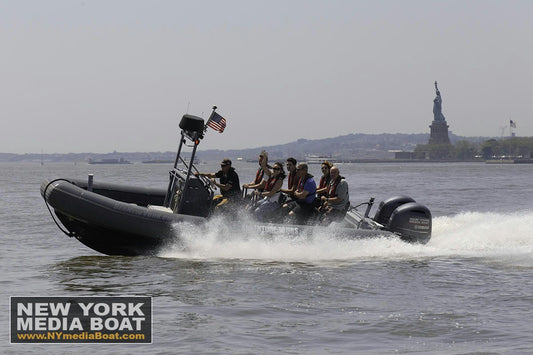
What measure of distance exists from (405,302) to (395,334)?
1.53 meters

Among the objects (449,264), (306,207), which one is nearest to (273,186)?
(306,207)

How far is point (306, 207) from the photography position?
40.2 ft

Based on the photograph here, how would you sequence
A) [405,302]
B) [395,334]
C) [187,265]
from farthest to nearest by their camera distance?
1. [187,265]
2. [405,302]
3. [395,334]

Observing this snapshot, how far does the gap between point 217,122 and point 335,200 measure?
6.90 feet

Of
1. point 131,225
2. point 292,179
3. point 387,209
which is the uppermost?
point 292,179

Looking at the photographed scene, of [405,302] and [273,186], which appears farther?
[273,186]

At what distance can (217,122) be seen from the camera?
12.3 m

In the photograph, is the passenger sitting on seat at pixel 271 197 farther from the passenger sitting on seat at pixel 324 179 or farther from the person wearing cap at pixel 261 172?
the passenger sitting on seat at pixel 324 179

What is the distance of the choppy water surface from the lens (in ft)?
24.0

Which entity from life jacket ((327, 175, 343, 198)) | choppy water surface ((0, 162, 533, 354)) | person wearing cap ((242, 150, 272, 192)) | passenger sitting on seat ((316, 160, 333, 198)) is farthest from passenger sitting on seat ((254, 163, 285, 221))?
life jacket ((327, 175, 343, 198))

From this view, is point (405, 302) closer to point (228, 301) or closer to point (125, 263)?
point (228, 301)

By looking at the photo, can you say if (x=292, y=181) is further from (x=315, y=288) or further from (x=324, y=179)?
(x=315, y=288)

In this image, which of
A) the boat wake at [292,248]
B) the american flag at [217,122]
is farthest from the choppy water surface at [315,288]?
the american flag at [217,122]

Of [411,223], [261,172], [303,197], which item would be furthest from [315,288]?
[261,172]
